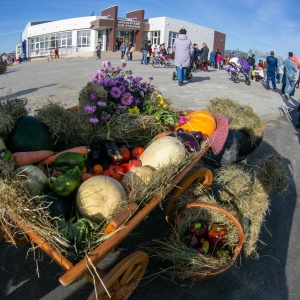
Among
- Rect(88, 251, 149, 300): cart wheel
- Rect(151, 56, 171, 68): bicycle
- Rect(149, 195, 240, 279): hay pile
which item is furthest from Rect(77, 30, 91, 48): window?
Rect(88, 251, 149, 300): cart wheel

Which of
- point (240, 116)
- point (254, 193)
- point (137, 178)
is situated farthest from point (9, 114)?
point (240, 116)

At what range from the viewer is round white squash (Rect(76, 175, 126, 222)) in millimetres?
2139

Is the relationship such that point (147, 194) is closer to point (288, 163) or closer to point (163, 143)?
point (163, 143)

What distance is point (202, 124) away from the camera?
3877 millimetres

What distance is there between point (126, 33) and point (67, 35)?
30.2 feet

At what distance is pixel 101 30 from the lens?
3972 centimetres

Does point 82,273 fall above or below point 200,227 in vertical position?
above

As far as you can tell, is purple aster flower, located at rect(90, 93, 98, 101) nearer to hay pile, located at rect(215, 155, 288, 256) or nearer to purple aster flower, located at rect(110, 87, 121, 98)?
purple aster flower, located at rect(110, 87, 121, 98)

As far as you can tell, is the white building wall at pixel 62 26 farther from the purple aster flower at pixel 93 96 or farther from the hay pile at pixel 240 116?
the purple aster flower at pixel 93 96

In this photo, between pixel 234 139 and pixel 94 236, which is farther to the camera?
pixel 234 139

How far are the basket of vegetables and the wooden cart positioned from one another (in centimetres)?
41

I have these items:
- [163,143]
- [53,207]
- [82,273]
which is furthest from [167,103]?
[82,273]

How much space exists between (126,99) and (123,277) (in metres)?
2.31

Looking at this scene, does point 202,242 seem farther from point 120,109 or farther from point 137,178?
point 120,109
